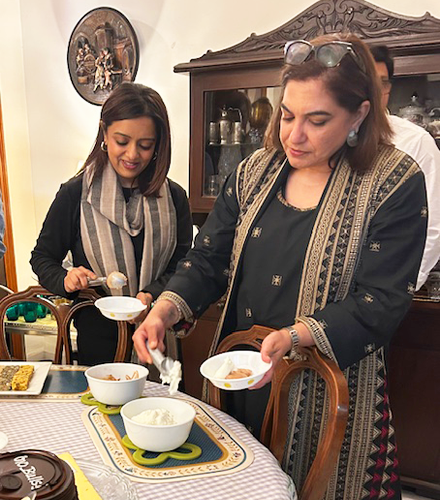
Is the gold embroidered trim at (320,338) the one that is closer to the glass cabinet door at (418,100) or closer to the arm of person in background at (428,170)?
the arm of person in background at (428,170)

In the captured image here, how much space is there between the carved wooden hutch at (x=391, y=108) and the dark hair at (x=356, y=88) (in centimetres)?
91

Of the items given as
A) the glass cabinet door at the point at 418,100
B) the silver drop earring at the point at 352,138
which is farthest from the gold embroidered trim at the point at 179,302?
the glass cabinet door at the point at 418,100

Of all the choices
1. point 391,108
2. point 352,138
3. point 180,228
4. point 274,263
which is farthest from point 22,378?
point 391,108

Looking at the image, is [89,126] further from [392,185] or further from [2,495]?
[2,495]

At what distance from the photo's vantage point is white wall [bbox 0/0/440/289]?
262cm

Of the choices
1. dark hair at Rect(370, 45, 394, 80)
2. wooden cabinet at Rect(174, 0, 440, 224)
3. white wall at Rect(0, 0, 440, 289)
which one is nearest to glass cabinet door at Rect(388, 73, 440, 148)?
wooden cabinet at Rect(174, 0, 440, 224)

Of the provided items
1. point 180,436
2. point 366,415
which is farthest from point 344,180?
point 180,436

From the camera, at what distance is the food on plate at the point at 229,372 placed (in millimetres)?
940

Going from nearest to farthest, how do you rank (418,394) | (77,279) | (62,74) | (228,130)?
(77,279) → (418,394) → (228,130) → (62,74)

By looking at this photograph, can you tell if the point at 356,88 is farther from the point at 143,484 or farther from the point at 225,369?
the point at 143,484

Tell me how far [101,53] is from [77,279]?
1938mm

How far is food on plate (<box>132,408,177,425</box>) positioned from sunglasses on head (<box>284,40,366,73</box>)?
842 mm

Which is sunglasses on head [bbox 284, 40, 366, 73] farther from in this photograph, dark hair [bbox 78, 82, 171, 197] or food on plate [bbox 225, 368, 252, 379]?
food on plate [bbox 225, 368, 252, 379]

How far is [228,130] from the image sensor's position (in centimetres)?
243
